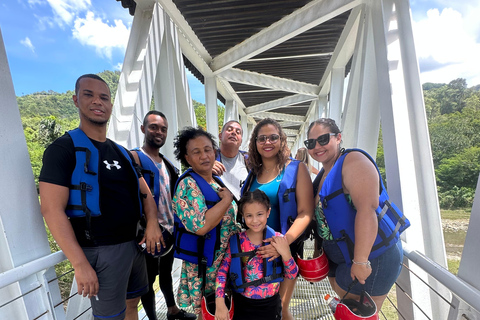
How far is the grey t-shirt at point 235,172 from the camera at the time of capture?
2.54 meters

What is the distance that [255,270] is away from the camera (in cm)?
180

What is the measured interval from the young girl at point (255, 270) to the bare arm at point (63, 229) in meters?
0.81

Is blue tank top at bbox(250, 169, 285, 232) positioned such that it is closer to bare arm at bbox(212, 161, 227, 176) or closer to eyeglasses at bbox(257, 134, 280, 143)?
eyeglasses at bbox(257, 134, 280, 143)

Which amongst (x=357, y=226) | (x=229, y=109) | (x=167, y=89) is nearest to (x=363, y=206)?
(x=357, y=226)

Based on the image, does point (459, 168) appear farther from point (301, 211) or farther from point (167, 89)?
point (167, 89)

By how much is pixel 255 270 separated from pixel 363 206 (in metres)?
0.83

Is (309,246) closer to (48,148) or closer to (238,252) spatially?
(238,252)

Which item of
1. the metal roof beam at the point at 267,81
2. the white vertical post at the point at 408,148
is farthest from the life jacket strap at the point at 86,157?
the metal roof beam at the point at 267,81

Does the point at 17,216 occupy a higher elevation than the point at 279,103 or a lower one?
lower

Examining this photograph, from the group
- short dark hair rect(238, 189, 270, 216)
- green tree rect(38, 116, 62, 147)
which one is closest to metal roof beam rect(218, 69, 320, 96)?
short dark hair rect(238, 189, 270, 216)

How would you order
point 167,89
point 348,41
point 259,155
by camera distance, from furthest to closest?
1. point 348,41
2. point 167,89
3. point 259,155

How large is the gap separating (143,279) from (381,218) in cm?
177

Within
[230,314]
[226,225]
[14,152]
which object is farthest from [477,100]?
[14,152]

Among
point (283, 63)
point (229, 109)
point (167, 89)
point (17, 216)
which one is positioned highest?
point (283, 63)
